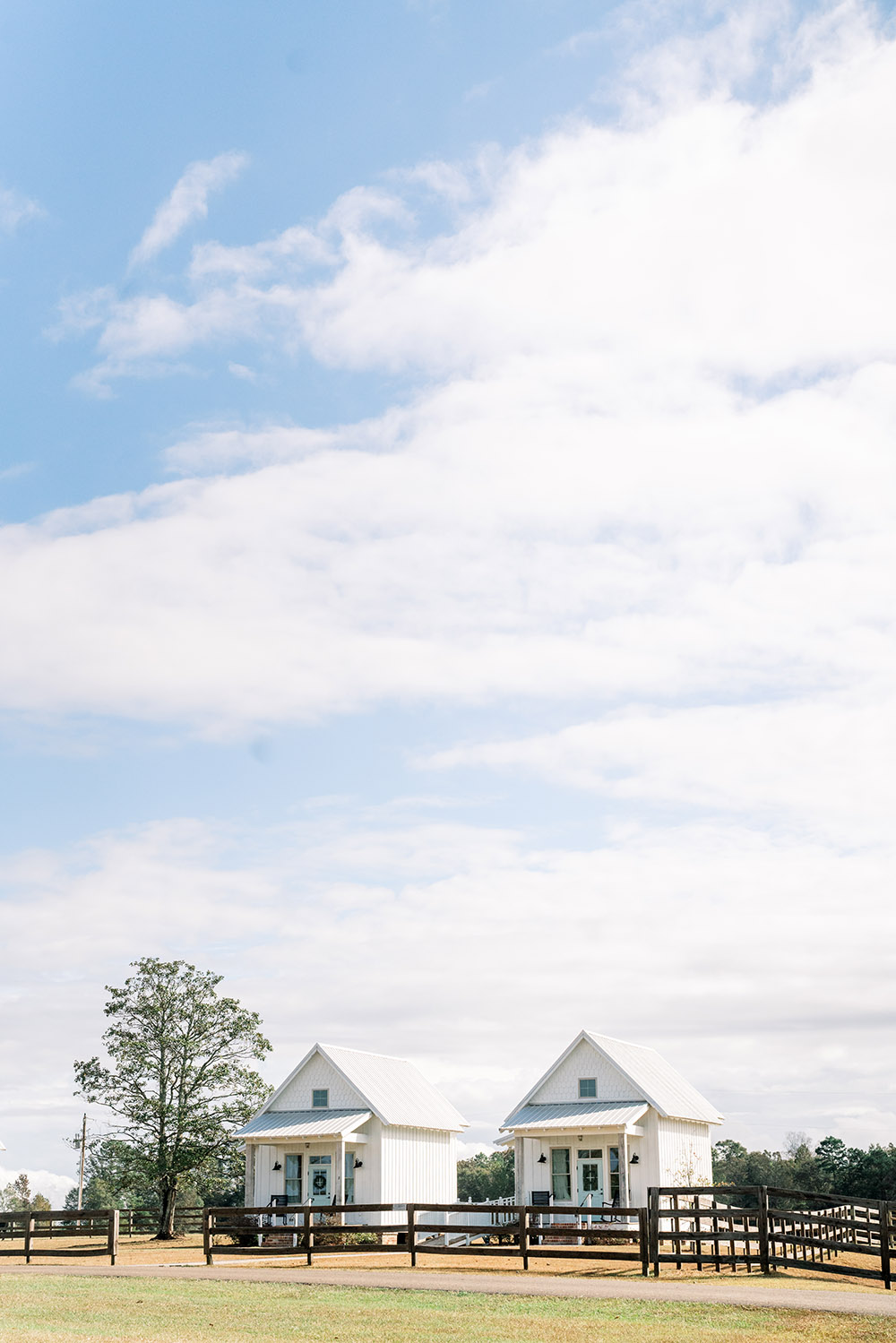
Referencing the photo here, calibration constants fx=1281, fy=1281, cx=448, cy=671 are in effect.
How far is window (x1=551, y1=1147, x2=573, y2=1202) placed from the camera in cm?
4153

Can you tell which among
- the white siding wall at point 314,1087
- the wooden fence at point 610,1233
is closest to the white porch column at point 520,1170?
the wooden fence at point 610,1233

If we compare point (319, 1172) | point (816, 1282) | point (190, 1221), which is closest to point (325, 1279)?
point (816, 1282)

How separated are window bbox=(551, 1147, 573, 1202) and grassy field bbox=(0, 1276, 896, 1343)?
72.6 ft

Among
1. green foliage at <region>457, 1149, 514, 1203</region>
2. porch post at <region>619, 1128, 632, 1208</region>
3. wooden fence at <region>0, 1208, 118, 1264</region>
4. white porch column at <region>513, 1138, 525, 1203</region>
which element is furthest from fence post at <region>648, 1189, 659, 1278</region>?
green foliage at <region>457, 1149, 514, 1203</region>

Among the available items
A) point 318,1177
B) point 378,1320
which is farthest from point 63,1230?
point 378,1320

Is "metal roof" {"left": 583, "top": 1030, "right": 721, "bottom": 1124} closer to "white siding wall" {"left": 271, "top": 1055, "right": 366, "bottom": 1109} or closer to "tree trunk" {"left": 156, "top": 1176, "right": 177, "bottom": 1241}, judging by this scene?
"white siding wall" {"left": 271, "top": 1055, "right": 366, "bottom": 1109}

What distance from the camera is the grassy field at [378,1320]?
1473 cm

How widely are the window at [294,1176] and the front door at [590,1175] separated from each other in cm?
920

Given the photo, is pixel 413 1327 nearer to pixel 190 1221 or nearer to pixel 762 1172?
pixel 190 1221

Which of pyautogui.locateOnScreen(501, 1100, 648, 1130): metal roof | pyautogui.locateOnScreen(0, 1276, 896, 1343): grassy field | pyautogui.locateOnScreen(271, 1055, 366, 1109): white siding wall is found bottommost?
pyautogui.locateOnScreen(0, 1276, 896, 1343): grassy field

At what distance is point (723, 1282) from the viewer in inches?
854

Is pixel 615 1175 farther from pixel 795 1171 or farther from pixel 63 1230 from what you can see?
pixel 795 1171

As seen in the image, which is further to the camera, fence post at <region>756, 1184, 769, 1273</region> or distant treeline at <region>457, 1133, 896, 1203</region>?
distant treeline at <region>457, 1133, 896, 1203</region>

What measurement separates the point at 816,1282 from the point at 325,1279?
331 inches
